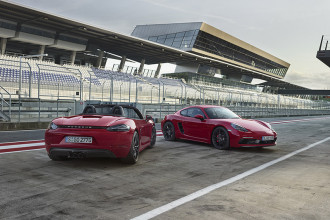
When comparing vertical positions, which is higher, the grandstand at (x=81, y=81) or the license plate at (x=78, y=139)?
the grandstand at (x=81, y=81)

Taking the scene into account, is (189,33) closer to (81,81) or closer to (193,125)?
(81,81)

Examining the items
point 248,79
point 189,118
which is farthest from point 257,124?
point 248,79

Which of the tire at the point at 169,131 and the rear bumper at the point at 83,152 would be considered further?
the tire at the point at 169,131

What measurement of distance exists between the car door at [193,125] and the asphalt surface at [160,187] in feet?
6.15

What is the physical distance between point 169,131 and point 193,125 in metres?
1.09

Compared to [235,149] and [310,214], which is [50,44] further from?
[310,214]

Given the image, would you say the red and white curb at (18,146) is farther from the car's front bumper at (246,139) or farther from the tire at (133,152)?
the car's front bumper at (246,139)

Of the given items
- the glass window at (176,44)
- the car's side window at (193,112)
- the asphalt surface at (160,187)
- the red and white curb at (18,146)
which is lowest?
the red and white curb at (18,146)

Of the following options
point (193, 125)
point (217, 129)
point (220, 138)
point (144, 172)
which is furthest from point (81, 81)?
point (144, 172)

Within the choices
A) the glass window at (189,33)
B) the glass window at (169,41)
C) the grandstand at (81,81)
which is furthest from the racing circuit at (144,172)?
the glass window at (169,41)

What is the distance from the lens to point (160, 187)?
4.61 meters

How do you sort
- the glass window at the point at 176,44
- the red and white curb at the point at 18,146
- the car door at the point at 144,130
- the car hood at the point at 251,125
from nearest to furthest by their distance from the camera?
1. the car door at the point at 144,130
2. the red and white curb at the point at 18,146
3. the car hood at the point at 251,125
4. the glass window at the point at 176,44

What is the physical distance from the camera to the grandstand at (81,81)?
17266 millimetres

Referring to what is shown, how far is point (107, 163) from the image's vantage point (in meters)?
6.38
